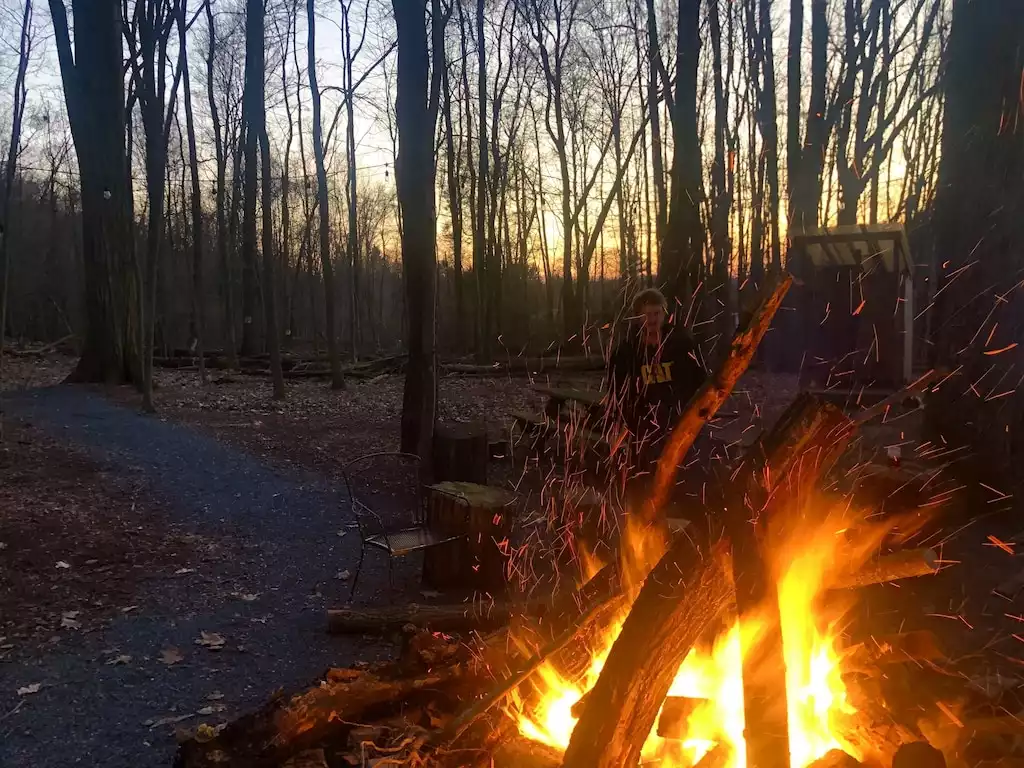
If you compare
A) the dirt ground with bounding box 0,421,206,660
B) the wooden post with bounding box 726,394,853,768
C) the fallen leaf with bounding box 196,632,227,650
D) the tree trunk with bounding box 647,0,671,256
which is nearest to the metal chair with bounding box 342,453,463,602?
the fallen leaf with bounding box 196,632,227,650

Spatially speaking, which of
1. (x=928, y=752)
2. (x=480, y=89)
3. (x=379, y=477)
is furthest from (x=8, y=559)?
(x=480, y=89)

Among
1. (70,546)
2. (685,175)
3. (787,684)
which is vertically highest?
(685,175)

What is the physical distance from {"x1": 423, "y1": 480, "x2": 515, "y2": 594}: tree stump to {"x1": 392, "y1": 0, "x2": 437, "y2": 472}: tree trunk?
2.63 metres

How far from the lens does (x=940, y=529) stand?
3.88m

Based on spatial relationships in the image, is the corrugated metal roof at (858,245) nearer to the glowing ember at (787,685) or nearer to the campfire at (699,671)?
the campfire at (699,671)

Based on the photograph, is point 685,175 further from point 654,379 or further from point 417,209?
point 654,379

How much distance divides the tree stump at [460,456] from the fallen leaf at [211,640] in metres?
2.61

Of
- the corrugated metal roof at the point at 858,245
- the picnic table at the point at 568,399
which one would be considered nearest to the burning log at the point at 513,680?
the picnic table at the point at 568,399

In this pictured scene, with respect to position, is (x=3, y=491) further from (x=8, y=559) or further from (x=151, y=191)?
(x=151, y=191)

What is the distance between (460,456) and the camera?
6.43 metres

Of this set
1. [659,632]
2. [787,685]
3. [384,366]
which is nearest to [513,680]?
[659,632]

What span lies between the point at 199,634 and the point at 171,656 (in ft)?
1.00

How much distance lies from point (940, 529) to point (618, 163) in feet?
73.0

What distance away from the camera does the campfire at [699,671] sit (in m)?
2.02
